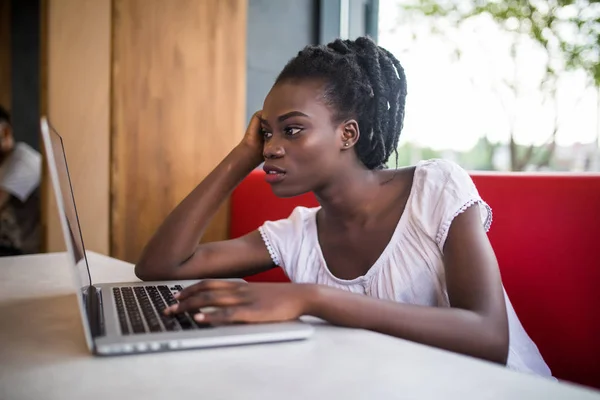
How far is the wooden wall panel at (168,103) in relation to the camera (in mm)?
2162

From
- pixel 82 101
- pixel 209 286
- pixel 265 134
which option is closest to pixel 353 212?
pixel 265 134

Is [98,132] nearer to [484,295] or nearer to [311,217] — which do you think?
[311,217]

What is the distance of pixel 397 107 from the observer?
4.41ft

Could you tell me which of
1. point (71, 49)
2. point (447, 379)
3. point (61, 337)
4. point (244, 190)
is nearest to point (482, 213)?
point (447, 379)

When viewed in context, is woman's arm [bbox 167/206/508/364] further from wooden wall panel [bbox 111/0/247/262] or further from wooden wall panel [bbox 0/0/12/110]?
wooden wall panel [bbox 0/0/12/110]

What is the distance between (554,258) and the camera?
1256 millimetres

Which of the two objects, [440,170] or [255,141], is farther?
[255,141]

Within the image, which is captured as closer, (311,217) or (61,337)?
(61,337)

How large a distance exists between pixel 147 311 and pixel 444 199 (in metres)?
0.59

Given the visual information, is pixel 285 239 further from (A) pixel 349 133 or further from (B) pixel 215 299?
(B) pixel 215 299

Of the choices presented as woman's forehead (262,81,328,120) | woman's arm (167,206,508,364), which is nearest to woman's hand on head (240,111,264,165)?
woman's forehead (262,81,328,120)

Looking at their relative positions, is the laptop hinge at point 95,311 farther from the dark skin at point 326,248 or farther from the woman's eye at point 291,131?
the woman's eye at point 291,131

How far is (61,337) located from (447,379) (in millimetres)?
510

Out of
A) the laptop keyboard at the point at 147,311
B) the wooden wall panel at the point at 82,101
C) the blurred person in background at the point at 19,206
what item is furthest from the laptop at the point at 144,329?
the blurred person in background at the point at 19,206
